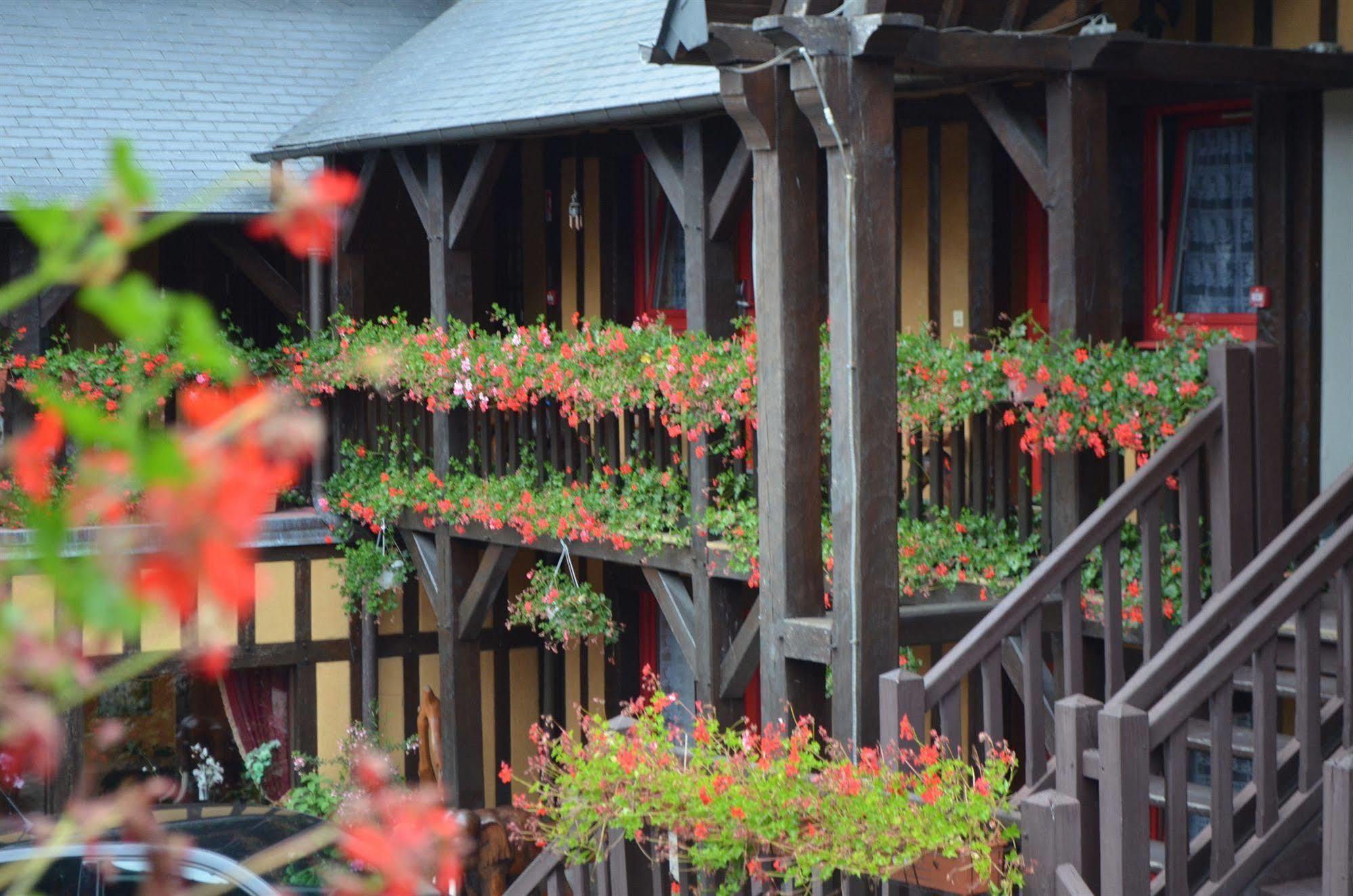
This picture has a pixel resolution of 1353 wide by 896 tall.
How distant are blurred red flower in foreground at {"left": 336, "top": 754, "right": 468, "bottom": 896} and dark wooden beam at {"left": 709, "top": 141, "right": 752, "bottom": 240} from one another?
7427 millimetres

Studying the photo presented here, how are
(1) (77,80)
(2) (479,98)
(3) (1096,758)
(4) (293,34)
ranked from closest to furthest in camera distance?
(3) (1096,758), (2) (479,98), (1) (77,80), (4) (293,34)

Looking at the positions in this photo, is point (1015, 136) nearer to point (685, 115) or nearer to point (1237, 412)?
point (1237, 412)

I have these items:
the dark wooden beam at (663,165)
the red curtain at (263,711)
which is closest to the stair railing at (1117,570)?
Answer: the dark wooden beam at (663,165)

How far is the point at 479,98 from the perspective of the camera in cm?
1117

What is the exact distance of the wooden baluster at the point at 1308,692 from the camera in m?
4.99

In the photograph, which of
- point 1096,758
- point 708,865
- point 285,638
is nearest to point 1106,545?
point 1096,758

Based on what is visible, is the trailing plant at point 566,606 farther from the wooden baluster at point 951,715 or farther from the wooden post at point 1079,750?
the wooden post at point 1079,750

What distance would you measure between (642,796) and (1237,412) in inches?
99.4

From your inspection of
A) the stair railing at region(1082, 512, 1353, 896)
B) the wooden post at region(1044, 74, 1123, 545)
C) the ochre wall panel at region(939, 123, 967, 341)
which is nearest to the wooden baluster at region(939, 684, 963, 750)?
the stair railing at region(1082, 512, 1353, 896)

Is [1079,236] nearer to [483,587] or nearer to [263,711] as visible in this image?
[483,587]

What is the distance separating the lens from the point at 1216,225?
8.54 metres

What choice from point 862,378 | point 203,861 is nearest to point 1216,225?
point 862,378

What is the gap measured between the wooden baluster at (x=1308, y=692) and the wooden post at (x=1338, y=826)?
1.96 ft

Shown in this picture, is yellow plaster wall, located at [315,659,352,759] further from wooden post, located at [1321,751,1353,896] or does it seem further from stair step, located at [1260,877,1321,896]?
wooden post, located at [1321,751,1353,896]
